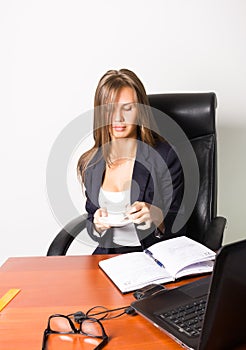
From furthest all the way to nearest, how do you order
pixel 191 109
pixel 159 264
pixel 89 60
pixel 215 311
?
pixel 89 60 < pixel 191 109 < pixel 159 264 < pixel 215 311

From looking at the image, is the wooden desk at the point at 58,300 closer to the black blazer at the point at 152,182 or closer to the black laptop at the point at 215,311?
the black laptop at the point at 215,311

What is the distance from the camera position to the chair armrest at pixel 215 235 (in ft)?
4.50

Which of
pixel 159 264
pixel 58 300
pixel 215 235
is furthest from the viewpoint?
pixel 215 235

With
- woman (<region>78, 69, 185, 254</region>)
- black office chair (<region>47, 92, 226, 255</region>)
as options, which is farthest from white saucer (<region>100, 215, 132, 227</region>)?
black office chair (<region>47, 92, 226, 255</region>)

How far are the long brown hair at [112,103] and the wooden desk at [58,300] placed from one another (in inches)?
21.0

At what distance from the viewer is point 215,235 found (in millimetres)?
1403

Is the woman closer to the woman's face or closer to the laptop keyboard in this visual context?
the woman's face

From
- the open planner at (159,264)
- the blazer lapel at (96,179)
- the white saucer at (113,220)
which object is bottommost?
the open planner at (159,264)

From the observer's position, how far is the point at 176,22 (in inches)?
77.7

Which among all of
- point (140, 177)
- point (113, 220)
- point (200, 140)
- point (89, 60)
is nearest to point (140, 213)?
point (113, 220)

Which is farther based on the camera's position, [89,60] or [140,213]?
[89,60]

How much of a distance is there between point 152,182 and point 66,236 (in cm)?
38

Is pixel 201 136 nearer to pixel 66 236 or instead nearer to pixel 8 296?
pixel 66 236

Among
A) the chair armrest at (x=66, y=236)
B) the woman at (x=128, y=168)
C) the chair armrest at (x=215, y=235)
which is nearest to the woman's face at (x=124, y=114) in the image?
the woman at (x=128, y=168)
